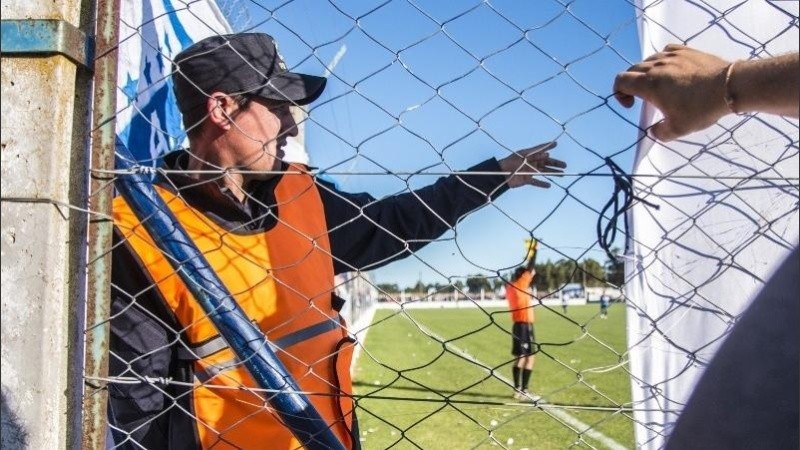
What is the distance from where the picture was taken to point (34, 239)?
1.48 meters

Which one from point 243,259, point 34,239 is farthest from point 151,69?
point 34,239

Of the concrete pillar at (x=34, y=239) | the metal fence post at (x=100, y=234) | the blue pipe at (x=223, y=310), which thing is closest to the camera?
the concrete pillar at (x=34, y=239)

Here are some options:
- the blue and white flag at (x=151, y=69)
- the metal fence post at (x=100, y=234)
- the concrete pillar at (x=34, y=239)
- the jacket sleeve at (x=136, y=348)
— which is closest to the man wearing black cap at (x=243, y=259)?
the jacket sleeve at (x=136, y=348)

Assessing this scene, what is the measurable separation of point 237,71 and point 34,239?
0.83m

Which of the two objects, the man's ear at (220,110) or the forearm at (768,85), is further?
the man's ear at (220,110)

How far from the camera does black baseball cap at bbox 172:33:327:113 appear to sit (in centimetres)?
213

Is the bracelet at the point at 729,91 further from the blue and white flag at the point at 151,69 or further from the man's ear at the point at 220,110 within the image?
the blue and white flag at the point at 151,69

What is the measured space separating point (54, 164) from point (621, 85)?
3.50 feet

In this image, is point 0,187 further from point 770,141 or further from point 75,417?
point 770,141

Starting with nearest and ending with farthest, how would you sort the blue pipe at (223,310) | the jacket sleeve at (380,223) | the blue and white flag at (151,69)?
the blue pipe at (223,310) < the jacket sleeve at (380,223) < the blue and white flag at (151,69)

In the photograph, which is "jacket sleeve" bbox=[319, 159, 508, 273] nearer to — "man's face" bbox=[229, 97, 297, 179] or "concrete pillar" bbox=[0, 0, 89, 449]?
"man's face" bbox=[229, 97, 297, 179]

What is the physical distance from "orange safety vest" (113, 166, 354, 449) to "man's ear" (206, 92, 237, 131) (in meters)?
0.23

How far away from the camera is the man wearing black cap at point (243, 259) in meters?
1.84

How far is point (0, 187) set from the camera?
4.85ft
